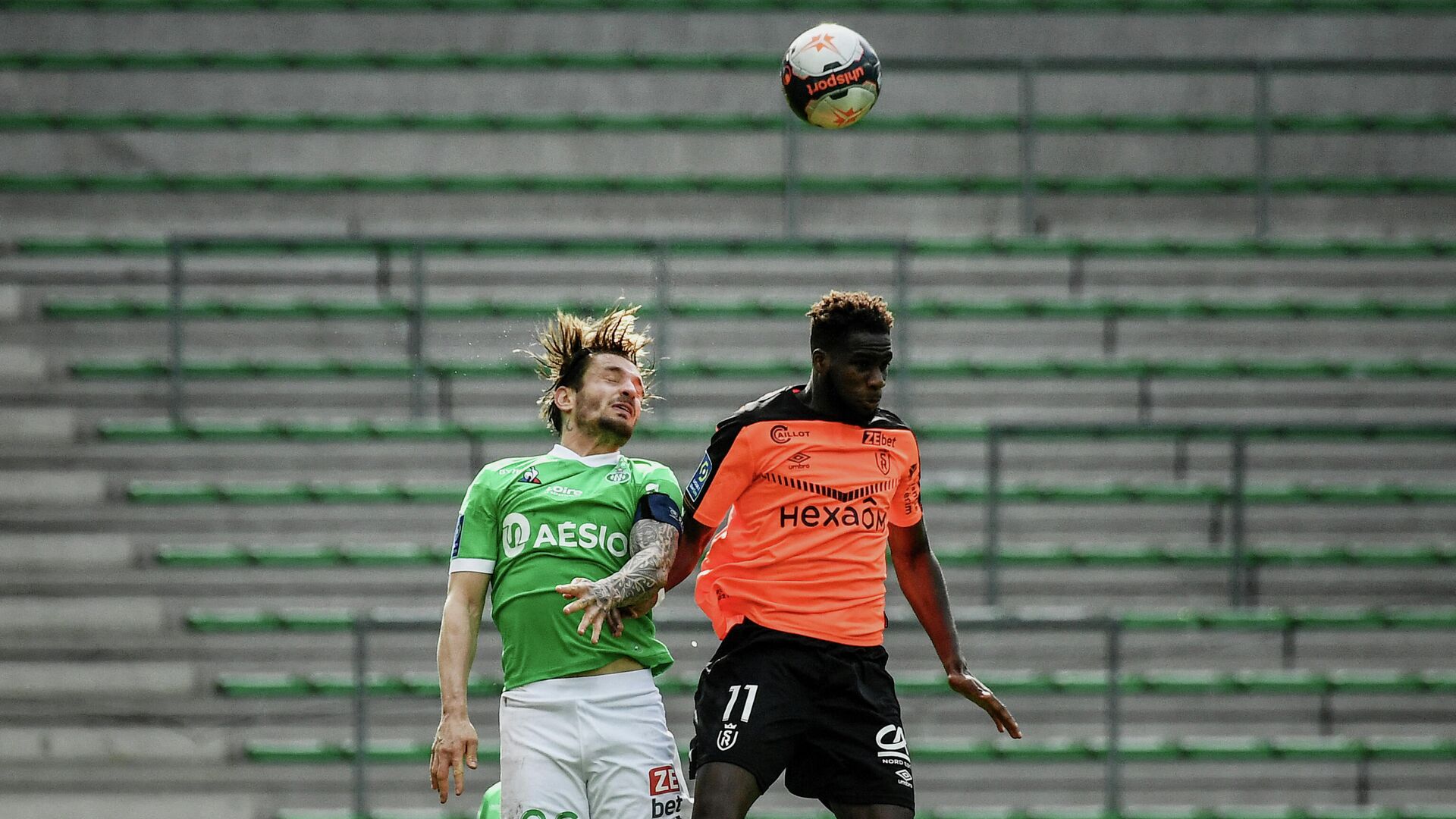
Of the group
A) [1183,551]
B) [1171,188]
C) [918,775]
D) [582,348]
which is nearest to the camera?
[582,348]

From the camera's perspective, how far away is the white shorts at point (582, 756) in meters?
4.30

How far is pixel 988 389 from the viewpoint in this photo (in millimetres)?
8961

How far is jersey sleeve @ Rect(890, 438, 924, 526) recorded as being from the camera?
15.8 ft

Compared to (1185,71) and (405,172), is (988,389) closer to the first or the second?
(1185,71)

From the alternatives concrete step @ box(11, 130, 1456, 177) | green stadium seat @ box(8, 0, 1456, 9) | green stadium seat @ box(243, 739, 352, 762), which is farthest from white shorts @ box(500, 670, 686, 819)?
green stadium seat @ box(8, 0, 1456, 9)

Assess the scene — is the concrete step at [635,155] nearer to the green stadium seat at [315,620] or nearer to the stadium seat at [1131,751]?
A: the green stadium seat at [315,620]

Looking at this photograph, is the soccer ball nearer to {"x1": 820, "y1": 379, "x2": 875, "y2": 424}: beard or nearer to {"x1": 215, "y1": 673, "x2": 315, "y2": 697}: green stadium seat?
{"x1": 820, "y1": 379, "x2": 875, "y2": 424}: beard

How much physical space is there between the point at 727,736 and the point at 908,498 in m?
0.93

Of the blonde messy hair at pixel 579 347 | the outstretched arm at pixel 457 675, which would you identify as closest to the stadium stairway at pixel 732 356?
the blonde messy hair at pixel 579 347

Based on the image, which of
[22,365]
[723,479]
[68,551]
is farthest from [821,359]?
[22,365]

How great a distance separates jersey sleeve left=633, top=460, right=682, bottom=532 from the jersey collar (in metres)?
0.10

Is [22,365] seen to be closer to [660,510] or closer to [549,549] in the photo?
[549,549]

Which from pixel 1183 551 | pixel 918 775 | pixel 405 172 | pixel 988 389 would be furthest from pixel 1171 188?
pixel 405 172

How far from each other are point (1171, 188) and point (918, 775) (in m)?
3.99
